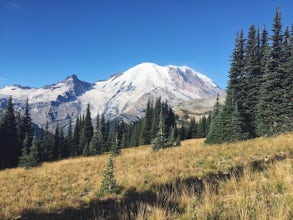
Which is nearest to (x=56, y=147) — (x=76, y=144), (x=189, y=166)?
(x=76, y=144)

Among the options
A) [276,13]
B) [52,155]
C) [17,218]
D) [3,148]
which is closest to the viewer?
[17,218]

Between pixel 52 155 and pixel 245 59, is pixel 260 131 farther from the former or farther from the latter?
pixel 52 155

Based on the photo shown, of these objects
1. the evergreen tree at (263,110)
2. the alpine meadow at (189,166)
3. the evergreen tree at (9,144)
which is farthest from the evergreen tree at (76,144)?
the evergreen tree at (263,110)

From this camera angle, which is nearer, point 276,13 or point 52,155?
point 276,13

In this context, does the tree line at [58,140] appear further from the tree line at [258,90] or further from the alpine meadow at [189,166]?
the tree line at [258,90]

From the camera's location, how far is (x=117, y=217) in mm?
4758

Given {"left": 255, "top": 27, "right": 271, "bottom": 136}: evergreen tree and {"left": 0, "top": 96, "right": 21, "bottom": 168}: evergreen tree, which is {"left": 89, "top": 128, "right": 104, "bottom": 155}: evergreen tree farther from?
{"left": 255, "top": 27, "right": 271, "bottom": 136}: evergreen tree

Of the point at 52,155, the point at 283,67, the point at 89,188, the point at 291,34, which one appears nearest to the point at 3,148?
the point at 52,155

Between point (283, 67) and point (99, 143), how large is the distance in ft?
133

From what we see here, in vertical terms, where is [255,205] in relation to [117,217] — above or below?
above

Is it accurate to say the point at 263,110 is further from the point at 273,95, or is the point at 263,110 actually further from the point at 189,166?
the point at 189,166

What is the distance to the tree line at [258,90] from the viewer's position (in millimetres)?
27109

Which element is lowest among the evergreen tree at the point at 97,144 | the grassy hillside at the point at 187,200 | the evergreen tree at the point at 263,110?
the grassy hillside at the point at 187,200

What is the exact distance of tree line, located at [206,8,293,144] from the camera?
88.9 feet
